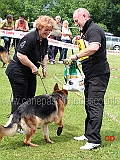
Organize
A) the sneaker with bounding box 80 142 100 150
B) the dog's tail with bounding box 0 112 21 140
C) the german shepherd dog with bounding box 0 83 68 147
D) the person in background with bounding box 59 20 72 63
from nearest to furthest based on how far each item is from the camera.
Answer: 1. the dog's tail with bounding box 0 112 21 140
2. the german shepherd dog with bounding box 0 83 68 147
3. the sneaker with bounding box 80 142 100 150
4. the person in background with bounding box 59 20 72 63

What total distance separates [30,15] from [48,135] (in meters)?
44.2

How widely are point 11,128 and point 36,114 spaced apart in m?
0.44

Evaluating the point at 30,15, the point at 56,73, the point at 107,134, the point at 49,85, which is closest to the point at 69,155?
the point at 107,134

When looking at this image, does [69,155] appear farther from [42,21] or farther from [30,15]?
[30,15]

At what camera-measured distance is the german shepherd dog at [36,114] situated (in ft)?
14.8

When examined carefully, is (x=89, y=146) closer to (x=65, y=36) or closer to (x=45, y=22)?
(x=45, y=22)

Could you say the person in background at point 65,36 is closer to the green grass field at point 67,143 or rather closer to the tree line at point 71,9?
the green grass field at point 67,143

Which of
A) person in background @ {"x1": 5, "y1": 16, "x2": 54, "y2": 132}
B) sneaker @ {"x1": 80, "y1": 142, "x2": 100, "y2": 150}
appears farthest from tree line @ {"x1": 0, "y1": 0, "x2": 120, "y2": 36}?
sneaker @ {"x1": 80, "y1": 142, "x2": 100, "y2": 150}

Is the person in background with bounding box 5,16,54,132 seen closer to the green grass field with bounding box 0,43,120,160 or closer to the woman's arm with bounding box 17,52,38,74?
the woman's arm with bounding box 17,52,38,74

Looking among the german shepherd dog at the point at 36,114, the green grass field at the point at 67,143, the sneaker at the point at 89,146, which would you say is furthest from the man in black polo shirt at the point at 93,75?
the german shepherd dog at the point at 36,114

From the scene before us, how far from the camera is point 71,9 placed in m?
46.5

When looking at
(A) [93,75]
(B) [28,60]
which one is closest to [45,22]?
(B) [28,60]

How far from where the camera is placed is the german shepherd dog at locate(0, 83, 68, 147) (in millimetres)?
4520

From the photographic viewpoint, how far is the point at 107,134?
5484 millimetres
